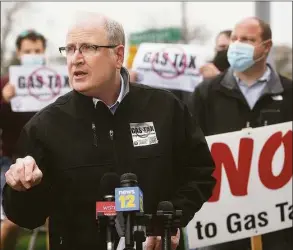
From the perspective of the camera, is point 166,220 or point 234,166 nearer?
point 166,220

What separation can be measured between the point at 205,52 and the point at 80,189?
609cm

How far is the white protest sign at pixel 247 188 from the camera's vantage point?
25.8ft

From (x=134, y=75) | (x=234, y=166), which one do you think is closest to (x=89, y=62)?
(x=234, y=166)

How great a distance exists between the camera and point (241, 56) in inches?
330

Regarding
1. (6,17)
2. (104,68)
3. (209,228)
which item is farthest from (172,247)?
(6,17)

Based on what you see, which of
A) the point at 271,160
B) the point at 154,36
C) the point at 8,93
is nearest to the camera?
the point at 271,160

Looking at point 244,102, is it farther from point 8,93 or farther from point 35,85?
point 35,85

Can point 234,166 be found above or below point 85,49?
below

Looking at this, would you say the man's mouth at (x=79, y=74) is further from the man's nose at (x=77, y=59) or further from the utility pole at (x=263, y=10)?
the utility pole at (x=263, y=10)

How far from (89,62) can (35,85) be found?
5852 mm

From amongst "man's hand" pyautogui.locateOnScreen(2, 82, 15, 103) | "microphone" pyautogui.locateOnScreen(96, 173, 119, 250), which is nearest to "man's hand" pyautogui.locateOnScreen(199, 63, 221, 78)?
"man's hand" pyautogui.locateOnScreen(2, 82, 15, 103)

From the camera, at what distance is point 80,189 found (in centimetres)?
521

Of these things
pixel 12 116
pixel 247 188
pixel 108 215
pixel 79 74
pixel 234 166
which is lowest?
pixel 247 188

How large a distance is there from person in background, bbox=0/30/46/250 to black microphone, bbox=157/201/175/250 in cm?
532
